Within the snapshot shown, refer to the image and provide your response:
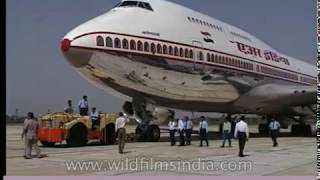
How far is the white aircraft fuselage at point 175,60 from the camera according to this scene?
706 inches

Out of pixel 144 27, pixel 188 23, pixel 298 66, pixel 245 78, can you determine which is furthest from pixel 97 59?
pixel 298 66

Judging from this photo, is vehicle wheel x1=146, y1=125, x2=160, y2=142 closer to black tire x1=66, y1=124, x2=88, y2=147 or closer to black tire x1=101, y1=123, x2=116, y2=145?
black tire x1=101, y1=123, x2=116, y2=145

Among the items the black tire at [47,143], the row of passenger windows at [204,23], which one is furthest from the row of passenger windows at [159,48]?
the black tire at [47,143]

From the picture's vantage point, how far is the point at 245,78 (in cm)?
2503

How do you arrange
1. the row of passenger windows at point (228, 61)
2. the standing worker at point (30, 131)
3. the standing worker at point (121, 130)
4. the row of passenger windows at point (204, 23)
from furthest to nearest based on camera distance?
the row of passenger windows at point (228, 61) → the row of passenger windows at point (204, 23) → the standing worker at point (121, 130) → the standing worker at point (30, 131)

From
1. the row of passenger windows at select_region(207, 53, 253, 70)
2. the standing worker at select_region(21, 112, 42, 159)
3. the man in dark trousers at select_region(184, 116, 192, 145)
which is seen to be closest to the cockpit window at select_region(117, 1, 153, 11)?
the row of passenger windows at select_region(207, 53, 253, 70)

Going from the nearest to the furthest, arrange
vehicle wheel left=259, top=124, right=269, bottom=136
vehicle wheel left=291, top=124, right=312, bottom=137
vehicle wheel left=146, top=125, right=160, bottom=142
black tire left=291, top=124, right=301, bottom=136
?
1. vehicle wheel left=146, top=125, right=160, bottom=142
2. vehicle wheel left=291, top=124, right=312, bottom=137
3. black tire left=291, top=124, right=301, bottom=136
4. vehicle wheel left=259, top=124, right=269, bottom=136

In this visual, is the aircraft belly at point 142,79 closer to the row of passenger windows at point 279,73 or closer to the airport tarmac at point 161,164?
the airport tarmac at point 161,164

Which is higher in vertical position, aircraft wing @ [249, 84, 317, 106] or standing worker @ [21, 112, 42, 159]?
aircraft wing @ [249, 84, 317, 106]

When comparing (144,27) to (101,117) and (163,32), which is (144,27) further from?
(101,117)

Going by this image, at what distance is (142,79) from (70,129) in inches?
133

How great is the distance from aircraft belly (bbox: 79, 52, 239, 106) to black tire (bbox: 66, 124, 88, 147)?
6.11ft

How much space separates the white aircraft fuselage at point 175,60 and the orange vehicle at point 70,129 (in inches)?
59.8

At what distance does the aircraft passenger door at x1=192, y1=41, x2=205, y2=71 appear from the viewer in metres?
21.1
